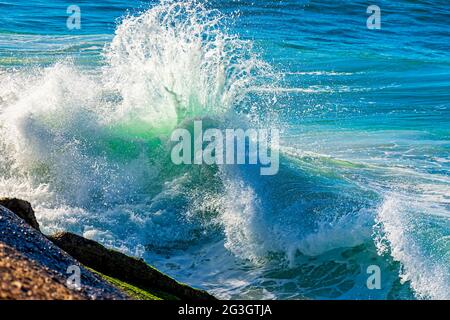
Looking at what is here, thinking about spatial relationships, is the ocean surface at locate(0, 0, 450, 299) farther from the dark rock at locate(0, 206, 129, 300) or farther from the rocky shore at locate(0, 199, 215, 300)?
the dark rock at locate(0, 206, 129, 300)

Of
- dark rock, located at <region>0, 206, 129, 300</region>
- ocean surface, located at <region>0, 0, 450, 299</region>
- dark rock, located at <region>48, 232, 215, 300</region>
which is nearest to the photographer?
dark rock, located at <region>0, 206, 129, 300</region>

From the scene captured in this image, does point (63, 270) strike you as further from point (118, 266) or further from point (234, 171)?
point (234, 171)

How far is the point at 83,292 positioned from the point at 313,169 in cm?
841

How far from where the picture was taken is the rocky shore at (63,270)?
16.0ft

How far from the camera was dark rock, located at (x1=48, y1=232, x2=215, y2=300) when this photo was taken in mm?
6977

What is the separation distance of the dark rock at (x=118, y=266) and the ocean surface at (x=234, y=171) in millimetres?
2305

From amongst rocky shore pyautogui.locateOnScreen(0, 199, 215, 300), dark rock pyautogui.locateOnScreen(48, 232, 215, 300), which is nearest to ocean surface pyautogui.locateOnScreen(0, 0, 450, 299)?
dark rock pyautogui.locateOnScreen(48, 232, 215, 300)

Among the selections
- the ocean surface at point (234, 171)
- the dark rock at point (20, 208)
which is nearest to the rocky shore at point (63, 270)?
the dark rock at point (20, 208)

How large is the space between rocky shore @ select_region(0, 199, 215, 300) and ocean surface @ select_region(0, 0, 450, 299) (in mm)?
2443

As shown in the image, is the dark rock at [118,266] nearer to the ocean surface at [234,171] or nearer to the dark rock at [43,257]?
the dark rock at [43,257]

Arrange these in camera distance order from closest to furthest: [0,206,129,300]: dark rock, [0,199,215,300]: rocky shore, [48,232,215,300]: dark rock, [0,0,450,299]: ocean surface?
1. [0,199,215,300]: rocky shore
2. [0,206,129,300]: dark rock
3. [48,232,215,300]: dark rock
4. [0,0,450,299]: ocean surface
